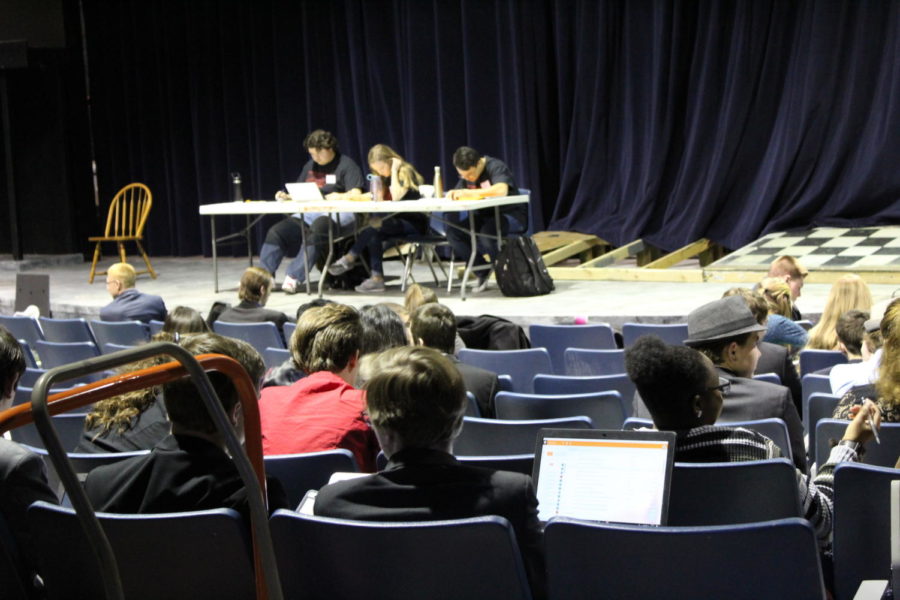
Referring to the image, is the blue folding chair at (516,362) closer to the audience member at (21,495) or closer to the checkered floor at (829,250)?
the audience member at (21,495)

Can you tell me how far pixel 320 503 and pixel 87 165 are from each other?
35.9 ft

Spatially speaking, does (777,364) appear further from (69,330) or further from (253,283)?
(69,330)

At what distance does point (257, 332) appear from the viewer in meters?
5.20

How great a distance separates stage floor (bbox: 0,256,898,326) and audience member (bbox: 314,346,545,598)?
180 inches

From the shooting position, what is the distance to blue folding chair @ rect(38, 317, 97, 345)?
5859 mm

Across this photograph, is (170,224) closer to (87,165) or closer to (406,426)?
(87,165)

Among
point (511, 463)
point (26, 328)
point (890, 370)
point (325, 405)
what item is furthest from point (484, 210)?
point (511, 463)

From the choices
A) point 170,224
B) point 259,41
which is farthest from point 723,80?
point 170,224

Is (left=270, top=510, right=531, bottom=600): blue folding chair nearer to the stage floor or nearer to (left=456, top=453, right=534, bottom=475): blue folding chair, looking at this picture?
(left=456, top=453, right=534, bottom=475): blue folding chair

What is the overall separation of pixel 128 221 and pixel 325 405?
993cm

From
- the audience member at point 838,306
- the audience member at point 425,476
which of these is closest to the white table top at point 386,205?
the audience member at point 838,306

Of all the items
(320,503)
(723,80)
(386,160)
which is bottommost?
(320,503)

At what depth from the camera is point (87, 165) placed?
479 inches

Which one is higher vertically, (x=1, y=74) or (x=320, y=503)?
(x=1, y=74)
